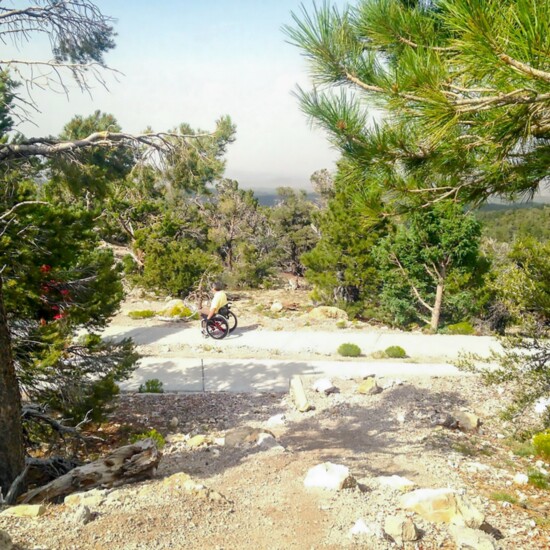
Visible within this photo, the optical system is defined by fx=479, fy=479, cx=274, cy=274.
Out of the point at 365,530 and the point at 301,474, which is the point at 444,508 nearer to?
the point at 365,530

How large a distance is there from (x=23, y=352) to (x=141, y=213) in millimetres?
19063

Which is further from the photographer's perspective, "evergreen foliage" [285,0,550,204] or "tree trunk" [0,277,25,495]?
"tree trunk" [0,277,25,495]

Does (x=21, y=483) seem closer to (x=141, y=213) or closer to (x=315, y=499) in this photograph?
(x=315, y=499)

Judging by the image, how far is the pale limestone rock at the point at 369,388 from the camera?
9.39 meters

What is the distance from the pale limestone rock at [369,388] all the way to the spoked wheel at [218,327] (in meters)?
5.21

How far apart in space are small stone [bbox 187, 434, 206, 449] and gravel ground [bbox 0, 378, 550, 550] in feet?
0.16

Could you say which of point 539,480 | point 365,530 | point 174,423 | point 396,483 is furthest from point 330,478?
point 174,423

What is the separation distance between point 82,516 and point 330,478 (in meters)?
2.32

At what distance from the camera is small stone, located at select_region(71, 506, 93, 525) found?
12.2ft

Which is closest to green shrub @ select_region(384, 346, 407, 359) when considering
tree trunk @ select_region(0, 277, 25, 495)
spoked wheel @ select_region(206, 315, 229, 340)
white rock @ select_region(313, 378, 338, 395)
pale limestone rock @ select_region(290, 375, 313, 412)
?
white rock @ select_region(313, 378, 338, 395)

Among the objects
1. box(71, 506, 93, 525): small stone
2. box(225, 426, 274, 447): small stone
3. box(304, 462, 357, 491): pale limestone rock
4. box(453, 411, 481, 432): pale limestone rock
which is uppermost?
box(71, 506, 93, 525): small stone

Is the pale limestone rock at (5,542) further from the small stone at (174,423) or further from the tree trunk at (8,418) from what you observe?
the small stone at (174,423)

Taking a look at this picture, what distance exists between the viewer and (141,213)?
24391 mm

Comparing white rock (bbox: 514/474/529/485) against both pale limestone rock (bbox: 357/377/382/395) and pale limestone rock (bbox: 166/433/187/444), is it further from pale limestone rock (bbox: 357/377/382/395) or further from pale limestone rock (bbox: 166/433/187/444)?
pale limestone rock (bbox: 166/433/187/444)
